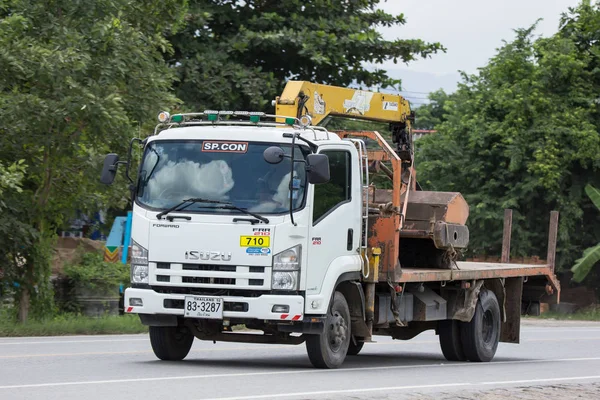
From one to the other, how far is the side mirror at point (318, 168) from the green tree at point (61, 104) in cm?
632

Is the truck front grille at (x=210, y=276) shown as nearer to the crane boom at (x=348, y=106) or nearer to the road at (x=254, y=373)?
the road at (x=254, y=373)

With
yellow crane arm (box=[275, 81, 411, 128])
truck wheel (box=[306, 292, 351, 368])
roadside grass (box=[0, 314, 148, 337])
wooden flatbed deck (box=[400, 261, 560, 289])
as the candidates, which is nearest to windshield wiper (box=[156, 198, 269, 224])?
truck wheel (box=[306, 292, 351, 368])

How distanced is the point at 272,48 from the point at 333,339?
18.0m

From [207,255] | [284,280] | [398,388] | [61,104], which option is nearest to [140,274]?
[207,255]

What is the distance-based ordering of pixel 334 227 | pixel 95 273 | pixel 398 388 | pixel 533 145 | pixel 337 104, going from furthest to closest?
pixel 533 145, pixel 95 273, pixel 337 104, pixel 334 227, pixel 398 388

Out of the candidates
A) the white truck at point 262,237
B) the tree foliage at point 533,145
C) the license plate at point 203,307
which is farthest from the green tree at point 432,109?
the license plate at point 203,307

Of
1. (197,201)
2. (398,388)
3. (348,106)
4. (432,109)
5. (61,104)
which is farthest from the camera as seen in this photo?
(432,109)

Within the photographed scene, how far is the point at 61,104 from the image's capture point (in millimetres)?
18156

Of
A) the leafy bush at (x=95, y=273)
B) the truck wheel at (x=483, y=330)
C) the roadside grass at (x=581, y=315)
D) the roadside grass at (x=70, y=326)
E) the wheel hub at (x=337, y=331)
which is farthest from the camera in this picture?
the roadside grass at (x=581, y=315)

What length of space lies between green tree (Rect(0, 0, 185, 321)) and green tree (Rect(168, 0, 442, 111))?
28.8 ft

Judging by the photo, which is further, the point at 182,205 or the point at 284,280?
the point at 182,205

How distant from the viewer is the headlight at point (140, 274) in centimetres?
1288

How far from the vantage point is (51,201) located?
2005 cm

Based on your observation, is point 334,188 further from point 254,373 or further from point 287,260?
point 254,373
